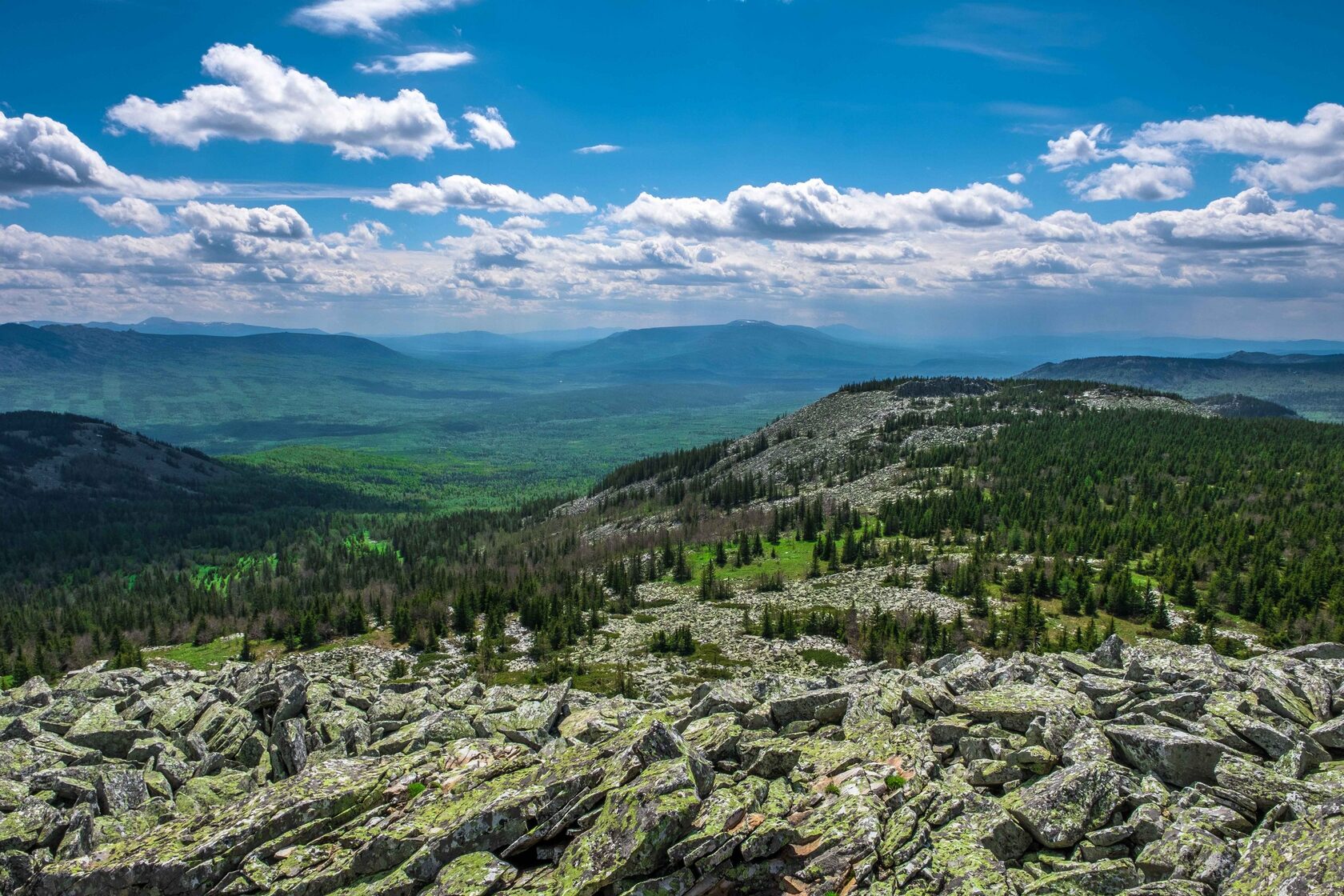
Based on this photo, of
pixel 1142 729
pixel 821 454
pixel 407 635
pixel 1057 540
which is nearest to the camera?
pixel 1142 729

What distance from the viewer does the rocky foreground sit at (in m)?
14.4

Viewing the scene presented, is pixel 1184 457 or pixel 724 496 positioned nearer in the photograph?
pixel 1184 457

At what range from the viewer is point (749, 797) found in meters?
16.7

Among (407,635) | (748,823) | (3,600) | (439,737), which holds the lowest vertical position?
(3,600)

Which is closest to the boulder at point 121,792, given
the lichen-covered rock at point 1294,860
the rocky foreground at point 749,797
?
the rocky foreground at point 749,797

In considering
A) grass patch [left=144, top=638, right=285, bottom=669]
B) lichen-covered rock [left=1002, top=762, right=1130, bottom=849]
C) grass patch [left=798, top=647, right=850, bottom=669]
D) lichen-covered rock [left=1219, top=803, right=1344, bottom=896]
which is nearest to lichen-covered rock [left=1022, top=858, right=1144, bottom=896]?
lichen-covered rock [left=1002, top=762, right=1130, bottom=849]

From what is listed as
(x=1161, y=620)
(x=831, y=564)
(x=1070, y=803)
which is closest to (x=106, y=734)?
(x=1070, y=803)

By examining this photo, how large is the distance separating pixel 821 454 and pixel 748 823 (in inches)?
5799

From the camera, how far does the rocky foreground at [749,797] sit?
1435 cm

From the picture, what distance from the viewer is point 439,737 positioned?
81.1 feet

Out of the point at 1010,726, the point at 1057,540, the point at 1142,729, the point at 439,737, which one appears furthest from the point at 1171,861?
the point at 1057,540

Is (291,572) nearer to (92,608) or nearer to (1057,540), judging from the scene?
(92,608)

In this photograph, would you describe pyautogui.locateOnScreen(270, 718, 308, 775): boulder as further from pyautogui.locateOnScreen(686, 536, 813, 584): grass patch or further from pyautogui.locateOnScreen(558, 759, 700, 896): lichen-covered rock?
pyautogui.locateOnScreen(686, 536, 813, 584): grass patch

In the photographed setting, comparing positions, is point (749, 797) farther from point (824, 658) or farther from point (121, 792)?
point (824, 658)
